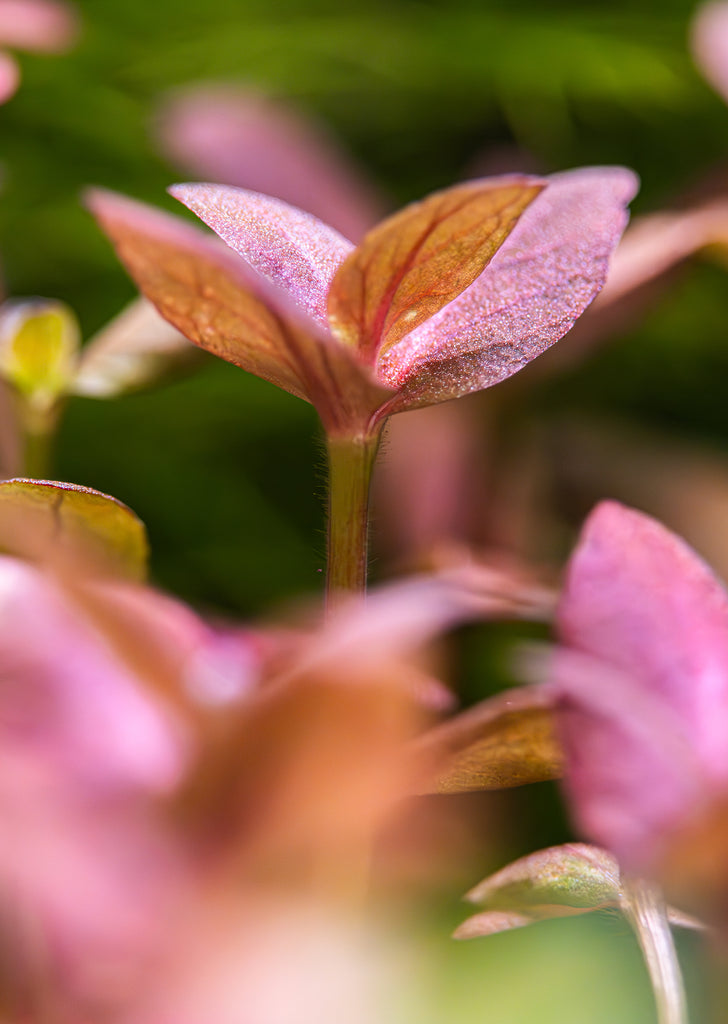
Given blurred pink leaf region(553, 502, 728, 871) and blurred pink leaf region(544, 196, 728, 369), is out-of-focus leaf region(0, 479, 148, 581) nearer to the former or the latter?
blurred pink leaf region(553, 502, 728, 871)

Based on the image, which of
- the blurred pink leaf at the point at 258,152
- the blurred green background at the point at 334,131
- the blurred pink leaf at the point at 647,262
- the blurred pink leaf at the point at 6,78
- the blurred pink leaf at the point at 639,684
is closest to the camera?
the blurred pink leaf at the point at 639,684

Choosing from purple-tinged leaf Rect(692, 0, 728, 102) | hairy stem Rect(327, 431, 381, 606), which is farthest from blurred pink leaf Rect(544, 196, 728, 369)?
hairy stem Rect(327, 431, 381, 606)

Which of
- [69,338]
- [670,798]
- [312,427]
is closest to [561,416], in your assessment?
[312,427]

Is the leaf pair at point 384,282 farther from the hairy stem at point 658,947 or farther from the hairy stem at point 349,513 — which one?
the hairy stem at point 658,947

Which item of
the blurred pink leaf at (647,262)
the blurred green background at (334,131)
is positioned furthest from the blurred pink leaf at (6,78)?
the blurred green background at (334,131)

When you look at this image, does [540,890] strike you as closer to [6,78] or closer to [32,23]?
[6,78]

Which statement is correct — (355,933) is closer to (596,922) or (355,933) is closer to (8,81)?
(596,922)

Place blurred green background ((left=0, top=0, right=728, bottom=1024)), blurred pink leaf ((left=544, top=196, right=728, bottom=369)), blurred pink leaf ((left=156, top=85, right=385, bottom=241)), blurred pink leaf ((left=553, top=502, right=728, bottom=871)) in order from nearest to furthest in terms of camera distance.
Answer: blurred pink leaf ((left=553, top=502, right=728, bottom=871)) < blurred pink leaf ((left=544, top=196, right=728, bottom=369)) < blurred pink leaf ((left=156, top=85, right=385, bottom=241)) < blurred green background ((left=0, top=0, right=728, bottom=1024))
